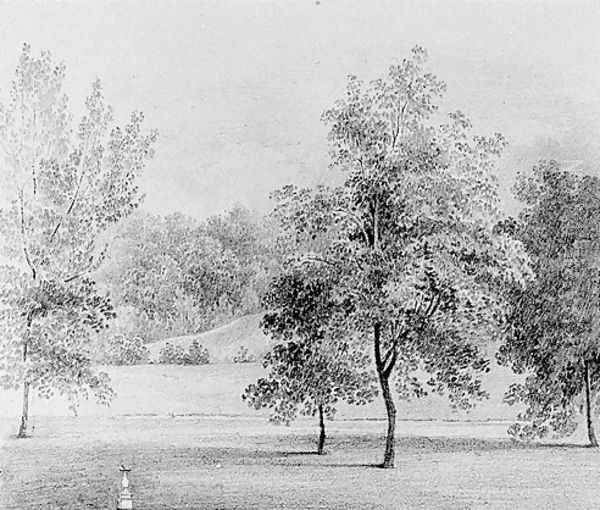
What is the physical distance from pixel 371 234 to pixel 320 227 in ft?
1.49

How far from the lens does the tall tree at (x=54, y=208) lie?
8266 millimetres

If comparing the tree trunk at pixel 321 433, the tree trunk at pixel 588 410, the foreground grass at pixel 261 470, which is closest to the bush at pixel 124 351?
the foreground grass at pixel 261 470

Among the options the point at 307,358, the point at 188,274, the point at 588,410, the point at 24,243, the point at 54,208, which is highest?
the point at 54,208

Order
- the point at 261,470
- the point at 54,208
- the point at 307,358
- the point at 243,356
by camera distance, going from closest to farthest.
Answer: the point at 261,470 < the point at 243,356 < the point at 307,358 < the point at 54,208

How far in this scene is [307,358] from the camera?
828 cm

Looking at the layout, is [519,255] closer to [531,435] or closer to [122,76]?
[531,435]

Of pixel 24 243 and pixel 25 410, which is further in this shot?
pixel 24 243

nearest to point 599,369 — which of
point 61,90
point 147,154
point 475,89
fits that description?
point 475,89

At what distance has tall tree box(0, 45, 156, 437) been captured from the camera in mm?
8266

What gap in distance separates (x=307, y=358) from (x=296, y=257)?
2.95 ft

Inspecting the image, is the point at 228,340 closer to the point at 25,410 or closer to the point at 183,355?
the point at 183,355

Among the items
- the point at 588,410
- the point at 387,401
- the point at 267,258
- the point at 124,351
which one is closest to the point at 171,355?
the point at 124,351

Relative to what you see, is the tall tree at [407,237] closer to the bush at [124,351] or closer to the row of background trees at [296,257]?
the row of background trees at [296,257]

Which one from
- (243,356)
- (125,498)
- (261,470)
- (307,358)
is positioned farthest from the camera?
(307,358)
